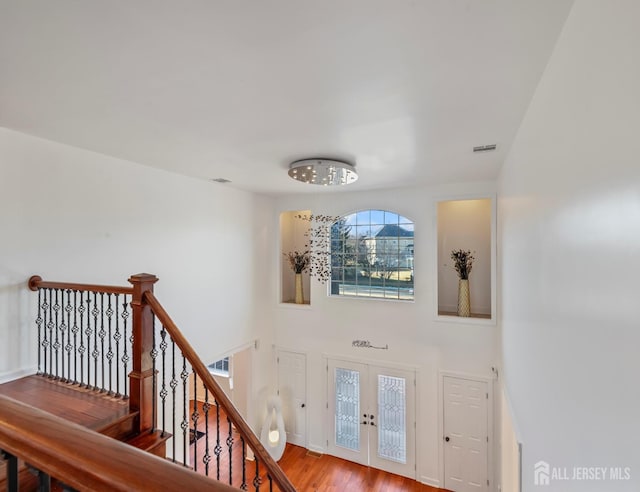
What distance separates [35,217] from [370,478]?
521 centimetres

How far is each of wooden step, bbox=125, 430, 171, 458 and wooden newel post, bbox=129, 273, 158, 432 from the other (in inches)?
2.3

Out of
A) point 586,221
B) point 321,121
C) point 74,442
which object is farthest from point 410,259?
point 74,442

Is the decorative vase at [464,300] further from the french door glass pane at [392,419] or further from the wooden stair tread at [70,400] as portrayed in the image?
the wooden stair tread at [70,400]

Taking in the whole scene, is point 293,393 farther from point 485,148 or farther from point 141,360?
point 485,148

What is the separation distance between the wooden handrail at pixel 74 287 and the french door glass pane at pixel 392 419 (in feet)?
12.6

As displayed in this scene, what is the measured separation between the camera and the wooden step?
2.07 m

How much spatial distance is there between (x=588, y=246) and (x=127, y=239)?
3669 mm

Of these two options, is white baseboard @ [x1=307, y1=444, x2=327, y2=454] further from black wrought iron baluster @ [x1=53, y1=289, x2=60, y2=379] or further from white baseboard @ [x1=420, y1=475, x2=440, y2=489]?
black wrought iron baluster @ [x1=53, y1=289, x2=60, y2=379]

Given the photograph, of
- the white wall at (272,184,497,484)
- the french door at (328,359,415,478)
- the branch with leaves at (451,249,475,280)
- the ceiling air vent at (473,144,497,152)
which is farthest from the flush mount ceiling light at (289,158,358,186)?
the french door at (328,359,415,478)

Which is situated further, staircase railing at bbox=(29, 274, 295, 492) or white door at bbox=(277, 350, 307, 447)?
white door at bbox=(277, 350, 307, 447)

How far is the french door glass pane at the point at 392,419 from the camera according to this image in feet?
15.2

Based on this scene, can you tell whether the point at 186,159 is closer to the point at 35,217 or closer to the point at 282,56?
the point at 35,217

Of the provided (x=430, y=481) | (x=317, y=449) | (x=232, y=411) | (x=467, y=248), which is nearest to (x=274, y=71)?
(x=232, y=411)

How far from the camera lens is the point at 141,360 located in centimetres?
222
